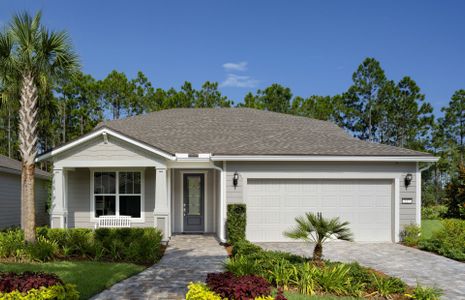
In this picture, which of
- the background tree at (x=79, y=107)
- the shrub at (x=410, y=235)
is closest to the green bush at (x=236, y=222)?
the shrub at (x=410, y=235)

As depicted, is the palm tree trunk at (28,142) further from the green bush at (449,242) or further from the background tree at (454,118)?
the background tree at (454,118)

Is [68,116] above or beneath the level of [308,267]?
above

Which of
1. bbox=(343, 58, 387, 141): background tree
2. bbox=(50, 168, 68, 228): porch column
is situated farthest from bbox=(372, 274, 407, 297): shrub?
bbox=(343, 58, 387, 141): background tree

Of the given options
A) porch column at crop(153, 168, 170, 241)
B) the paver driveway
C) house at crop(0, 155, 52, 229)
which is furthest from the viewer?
house at crop(0, 155, 52, 229)

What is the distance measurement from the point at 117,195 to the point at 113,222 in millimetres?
1034

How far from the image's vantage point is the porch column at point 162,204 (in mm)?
12148

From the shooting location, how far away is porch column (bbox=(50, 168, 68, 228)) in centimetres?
1229

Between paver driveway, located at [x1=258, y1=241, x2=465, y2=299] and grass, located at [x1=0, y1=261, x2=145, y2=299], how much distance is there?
16.5ft

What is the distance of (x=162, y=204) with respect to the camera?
40.5 feet

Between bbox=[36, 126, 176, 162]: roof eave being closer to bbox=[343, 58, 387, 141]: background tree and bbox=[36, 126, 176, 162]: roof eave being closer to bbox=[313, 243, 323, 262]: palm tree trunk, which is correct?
bbox=[313, 243, 323, 262]: palm tree trunk

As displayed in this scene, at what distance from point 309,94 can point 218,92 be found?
8303 mm

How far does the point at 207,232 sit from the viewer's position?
14.7 metres

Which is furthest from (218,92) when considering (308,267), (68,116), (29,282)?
(29,282)

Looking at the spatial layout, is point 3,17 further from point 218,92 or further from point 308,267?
point 218,92
